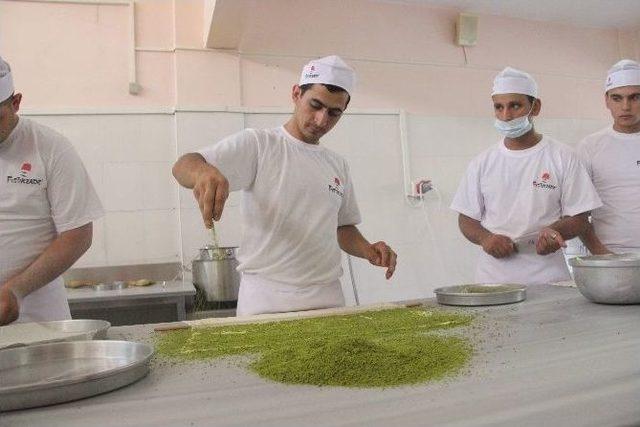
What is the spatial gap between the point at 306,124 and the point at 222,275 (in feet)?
4.61

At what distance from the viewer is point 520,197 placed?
2422 millimetres

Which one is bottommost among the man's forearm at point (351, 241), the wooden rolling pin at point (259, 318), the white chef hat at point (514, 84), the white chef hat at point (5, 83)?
the wooden rolling pin at point (259, 318)

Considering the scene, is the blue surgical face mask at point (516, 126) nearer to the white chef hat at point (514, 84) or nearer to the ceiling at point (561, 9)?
the white chef hat at point (514, 84)

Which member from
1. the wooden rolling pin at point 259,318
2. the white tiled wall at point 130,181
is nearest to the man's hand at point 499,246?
the wooden rolling pin at point 259,318

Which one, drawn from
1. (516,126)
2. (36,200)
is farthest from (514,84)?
(36,200)

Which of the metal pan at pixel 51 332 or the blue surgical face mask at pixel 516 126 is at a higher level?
the blue surgical face mask at pixel 516 126

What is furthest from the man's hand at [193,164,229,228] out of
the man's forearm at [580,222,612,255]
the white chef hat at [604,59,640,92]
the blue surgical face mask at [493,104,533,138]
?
the white chef hat at [604,59,640,92]

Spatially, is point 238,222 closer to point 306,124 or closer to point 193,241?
point 193,241

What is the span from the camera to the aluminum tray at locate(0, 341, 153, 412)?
2.78ft

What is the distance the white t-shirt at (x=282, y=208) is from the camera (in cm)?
192

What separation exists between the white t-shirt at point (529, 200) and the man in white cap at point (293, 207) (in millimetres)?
726

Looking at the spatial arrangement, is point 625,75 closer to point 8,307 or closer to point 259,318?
point 259,318

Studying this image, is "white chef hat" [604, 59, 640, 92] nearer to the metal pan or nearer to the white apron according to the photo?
the white apron

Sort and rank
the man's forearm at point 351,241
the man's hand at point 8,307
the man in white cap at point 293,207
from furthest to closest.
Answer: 1. the man's forearm at point 351,241
2. the man in white cap at point 293,207
3. the man's hand at point 8,307
